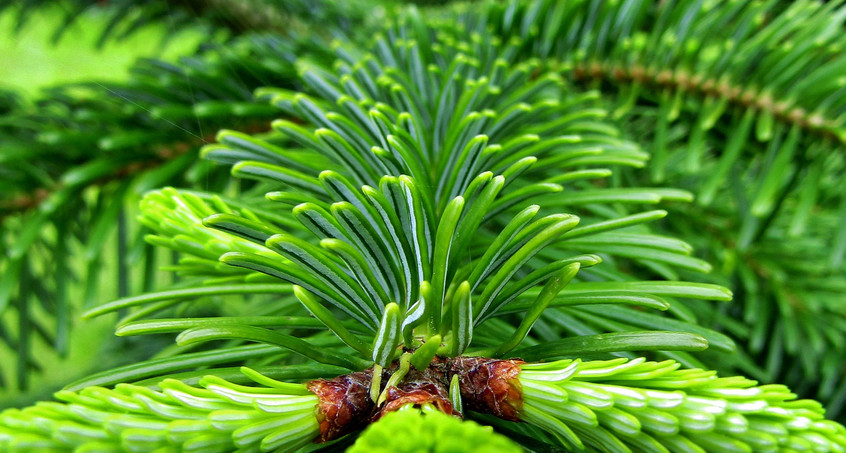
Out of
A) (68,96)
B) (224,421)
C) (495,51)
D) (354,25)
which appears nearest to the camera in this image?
(224,421)

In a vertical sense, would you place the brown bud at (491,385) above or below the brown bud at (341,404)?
above

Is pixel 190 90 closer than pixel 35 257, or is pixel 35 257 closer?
pixel 190 90

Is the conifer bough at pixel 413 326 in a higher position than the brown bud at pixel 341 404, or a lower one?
higher

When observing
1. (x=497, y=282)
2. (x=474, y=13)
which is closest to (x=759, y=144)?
(x=474, y=13)

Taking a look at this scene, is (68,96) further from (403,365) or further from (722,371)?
(722,371)

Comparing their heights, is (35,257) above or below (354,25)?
below

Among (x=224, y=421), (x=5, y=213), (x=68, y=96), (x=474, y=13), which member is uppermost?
(x=474, y=13)

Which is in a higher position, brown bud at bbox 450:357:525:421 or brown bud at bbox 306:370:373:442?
brown bud at bbox 450:357:525:421

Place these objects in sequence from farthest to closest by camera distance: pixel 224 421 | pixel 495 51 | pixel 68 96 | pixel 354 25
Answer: pixel 354 25, pixel 68 96, pixel 495 51, pixel 224 421

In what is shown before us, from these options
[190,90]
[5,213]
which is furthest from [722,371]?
[5,213]

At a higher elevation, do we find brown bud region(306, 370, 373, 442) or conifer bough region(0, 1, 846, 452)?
conifer bough region(0, 1, 846, 452)
